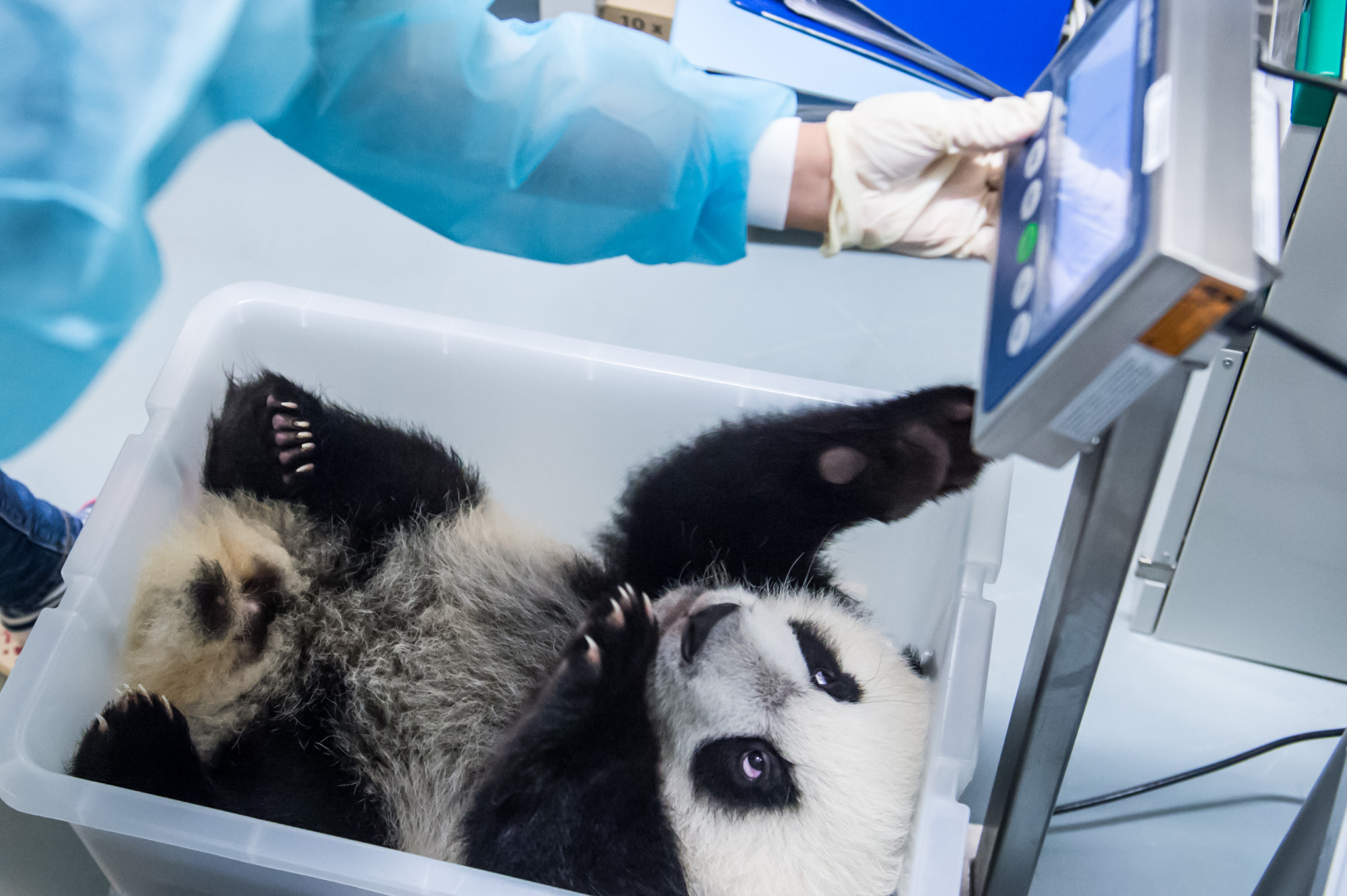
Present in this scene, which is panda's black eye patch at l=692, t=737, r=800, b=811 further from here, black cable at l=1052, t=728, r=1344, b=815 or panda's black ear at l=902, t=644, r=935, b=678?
black cable at l=1052, t=728, r=1344, b=815

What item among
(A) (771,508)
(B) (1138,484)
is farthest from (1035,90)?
(A) (771,508)

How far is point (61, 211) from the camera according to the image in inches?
23.1

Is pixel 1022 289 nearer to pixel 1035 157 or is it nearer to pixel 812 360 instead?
pixel 1035 157

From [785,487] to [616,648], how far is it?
25 centimetres

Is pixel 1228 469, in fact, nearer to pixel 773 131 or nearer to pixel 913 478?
pixel 913 478

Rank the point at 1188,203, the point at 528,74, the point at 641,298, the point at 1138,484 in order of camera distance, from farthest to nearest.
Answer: the point at 641,298 < the point at 528,74 < the point at 1138,484 < the point at 1188,203

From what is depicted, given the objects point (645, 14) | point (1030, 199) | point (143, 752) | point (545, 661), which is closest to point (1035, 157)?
point (1030, 199)

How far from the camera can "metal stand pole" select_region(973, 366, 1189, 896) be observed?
1.60ft

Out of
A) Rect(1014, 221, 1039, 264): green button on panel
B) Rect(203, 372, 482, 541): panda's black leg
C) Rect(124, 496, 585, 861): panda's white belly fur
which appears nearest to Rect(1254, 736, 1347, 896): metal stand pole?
Rect(1014, 221, 1039, 264): green button on panel

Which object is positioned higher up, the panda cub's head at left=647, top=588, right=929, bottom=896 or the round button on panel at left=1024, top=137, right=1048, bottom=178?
the round button on panel at left=1024, top=137, right=1048, bottom=178

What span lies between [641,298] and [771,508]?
2.15 feet

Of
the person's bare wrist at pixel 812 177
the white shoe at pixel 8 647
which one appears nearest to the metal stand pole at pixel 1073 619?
the person's bare wrist at pixel 812 177

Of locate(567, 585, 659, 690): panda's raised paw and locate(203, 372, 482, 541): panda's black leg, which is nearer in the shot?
locate(567, 585, 659, 690): panda's raised paw

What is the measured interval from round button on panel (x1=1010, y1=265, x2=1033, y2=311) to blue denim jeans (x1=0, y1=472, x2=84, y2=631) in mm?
1033
